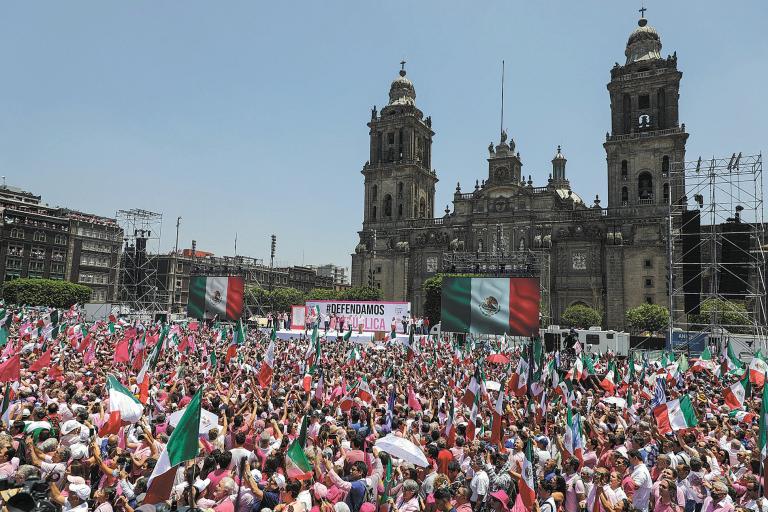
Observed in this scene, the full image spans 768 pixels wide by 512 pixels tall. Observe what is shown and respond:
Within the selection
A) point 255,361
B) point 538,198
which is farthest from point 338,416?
point 538,198

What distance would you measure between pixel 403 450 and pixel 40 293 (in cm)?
6933

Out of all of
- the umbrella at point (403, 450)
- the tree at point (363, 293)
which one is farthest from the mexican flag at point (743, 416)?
the tree at point (363, 293)

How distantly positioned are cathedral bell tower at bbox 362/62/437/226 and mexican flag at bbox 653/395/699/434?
2364 inches

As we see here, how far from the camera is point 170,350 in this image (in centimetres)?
2245

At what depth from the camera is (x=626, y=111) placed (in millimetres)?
59156

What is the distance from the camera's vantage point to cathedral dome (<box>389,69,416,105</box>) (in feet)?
239

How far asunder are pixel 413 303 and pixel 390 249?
7.71 metres

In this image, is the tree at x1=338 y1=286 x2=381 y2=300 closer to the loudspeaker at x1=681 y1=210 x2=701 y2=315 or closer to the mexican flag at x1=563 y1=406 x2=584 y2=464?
the loudspeaker at x1=681 y1=210 x2=701 y2=315

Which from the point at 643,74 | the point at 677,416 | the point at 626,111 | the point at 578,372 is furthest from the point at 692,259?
the point at 643,74

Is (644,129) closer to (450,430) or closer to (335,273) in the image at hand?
(450,430)

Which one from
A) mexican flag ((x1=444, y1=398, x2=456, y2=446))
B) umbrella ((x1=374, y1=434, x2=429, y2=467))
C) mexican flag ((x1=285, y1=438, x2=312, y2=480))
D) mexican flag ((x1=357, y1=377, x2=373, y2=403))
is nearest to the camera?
mexican flag ((x1=285, y1=438, x2=312, y2=480))

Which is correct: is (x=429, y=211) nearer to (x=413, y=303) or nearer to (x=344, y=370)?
(x=413, y=303)

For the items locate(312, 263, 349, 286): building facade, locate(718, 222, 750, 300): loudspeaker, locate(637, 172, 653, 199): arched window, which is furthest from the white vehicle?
locate(312, 263, 349, 286): building facade

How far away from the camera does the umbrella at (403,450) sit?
6.99 metres
